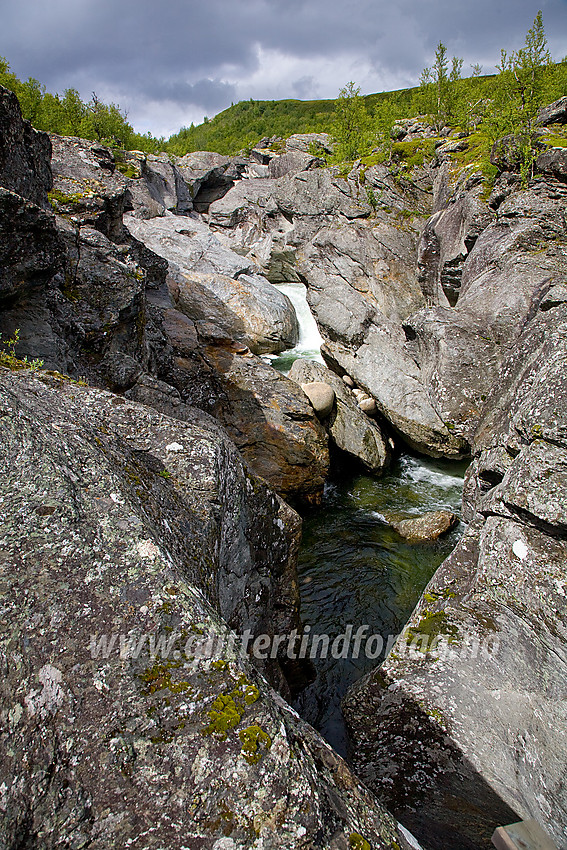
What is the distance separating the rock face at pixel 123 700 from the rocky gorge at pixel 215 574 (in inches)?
0.5

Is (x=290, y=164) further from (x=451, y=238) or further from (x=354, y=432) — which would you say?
(x=354, y=432)

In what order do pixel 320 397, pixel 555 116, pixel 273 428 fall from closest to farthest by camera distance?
pixel 273 428, pixel 320 397, pixel 555 116

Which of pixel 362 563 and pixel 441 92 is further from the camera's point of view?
pixel 441 92

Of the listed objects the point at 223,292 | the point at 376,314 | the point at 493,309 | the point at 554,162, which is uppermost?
the point at 554,162

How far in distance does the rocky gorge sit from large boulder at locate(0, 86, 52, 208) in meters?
0.06

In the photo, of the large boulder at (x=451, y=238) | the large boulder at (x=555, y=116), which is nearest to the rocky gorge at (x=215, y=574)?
the large boulder at (x=451, y=238)

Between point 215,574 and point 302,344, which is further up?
point 302,344

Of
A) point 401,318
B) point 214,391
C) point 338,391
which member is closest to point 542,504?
point 214,391

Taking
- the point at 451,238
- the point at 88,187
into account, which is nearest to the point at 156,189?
the point at 451,238

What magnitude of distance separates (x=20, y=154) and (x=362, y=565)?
1218 centimetres

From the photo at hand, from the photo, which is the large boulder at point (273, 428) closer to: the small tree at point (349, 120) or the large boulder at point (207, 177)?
the small tree at point (349, 120)

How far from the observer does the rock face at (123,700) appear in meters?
2.62

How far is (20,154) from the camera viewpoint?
8508mm

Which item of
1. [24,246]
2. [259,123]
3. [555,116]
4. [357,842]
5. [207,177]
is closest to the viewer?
[357,842]
